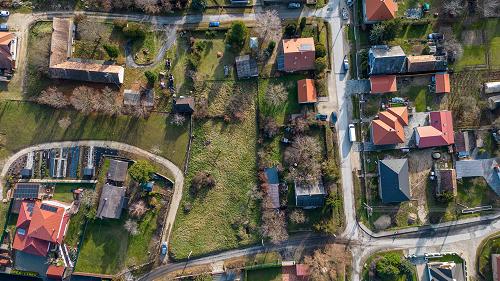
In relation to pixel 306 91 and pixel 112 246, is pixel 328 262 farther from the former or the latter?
pixel 112 246

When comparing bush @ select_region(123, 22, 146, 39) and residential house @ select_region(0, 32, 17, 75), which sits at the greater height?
bush @ select_region(123, 22, 146, 39)

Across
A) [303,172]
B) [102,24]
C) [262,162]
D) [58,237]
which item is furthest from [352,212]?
[102,24]

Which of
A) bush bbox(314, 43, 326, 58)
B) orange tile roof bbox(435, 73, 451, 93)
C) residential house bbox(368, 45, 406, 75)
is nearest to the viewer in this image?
residential house bbox(368, 45, 406, 75)

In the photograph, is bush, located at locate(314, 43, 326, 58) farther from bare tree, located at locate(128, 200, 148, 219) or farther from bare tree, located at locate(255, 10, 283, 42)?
bare tree, located at locate(128, 200, 148, 219)

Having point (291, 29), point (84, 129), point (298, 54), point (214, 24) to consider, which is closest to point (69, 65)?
point (84, 129)

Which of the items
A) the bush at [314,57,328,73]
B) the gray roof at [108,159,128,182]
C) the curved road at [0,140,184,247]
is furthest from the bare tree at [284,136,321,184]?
the gray roof at [108,159,128,182]

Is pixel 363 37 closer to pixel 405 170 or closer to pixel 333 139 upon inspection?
pixel 333 139
